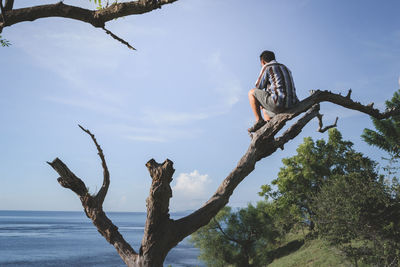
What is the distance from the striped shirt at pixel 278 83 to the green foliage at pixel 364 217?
13572 mm

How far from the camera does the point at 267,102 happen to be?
535cm

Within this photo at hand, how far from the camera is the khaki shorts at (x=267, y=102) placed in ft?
17.4

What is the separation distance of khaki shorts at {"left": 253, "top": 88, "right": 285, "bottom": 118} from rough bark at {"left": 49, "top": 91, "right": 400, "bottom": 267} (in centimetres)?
20

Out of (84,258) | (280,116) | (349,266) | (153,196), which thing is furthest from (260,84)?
(84,258)

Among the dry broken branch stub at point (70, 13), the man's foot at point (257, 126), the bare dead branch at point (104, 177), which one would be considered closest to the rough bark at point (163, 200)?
the bare dead branch at point (104, 177)

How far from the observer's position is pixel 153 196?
11.5 ft

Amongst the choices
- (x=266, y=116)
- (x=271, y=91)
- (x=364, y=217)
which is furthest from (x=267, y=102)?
(x=364, y=217)

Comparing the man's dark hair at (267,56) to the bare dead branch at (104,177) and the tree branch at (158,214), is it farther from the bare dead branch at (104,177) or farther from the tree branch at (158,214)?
the bare dead branch at (104,177)

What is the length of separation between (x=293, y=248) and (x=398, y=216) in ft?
105

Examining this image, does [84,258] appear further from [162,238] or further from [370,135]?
[162,238]

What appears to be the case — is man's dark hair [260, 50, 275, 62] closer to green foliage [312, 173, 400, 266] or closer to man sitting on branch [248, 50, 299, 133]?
man sitting on branch [248, 50, 299, 133]

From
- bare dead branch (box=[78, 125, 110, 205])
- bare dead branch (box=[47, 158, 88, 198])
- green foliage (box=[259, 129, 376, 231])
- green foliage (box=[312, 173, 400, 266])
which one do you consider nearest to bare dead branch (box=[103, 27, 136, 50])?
bare dead branch (box=[78, 125, 110, 205])

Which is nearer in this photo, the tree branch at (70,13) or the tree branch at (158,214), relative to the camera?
the tree branch at (158,214)

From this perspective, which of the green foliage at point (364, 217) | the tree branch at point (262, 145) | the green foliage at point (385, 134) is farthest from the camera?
the green foliage at point (385, 134)
